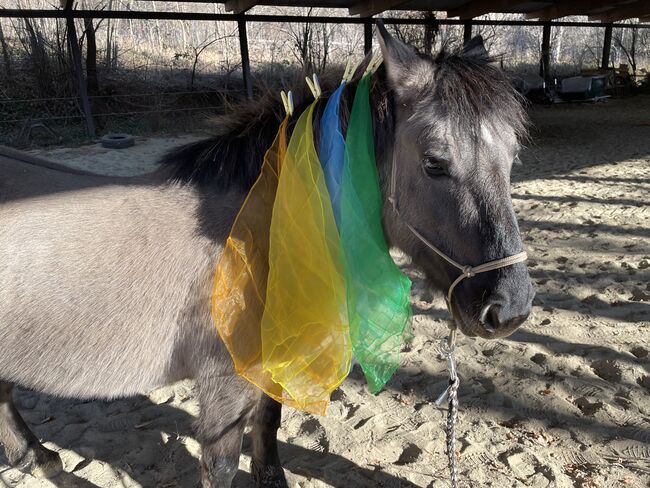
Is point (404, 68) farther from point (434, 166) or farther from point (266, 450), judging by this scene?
point (266, 450)

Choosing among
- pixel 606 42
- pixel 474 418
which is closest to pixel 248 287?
pixel 474 418

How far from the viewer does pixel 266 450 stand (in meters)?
2.32

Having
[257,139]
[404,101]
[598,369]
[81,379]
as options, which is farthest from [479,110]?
[598,369]

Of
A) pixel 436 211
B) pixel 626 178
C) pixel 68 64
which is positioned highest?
pixel 68 64

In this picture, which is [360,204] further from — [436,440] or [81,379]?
[436,440]

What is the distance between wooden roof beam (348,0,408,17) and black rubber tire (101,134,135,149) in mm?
6607

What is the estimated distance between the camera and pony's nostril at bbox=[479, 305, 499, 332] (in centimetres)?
143

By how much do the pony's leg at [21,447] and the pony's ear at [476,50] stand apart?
2.83 meters

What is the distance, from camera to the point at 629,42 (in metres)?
21.0

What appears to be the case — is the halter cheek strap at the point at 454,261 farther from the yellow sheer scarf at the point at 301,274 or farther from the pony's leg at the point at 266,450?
the pony's leg at the point at 266,450

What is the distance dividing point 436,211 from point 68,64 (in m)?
12.5

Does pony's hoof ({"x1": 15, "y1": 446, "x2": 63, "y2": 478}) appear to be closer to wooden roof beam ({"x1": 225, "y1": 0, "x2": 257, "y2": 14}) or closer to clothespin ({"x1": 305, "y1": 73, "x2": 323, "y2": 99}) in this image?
clothespin ({"x1": 305, "y1": 73, "x2": 323, "y2": 99})

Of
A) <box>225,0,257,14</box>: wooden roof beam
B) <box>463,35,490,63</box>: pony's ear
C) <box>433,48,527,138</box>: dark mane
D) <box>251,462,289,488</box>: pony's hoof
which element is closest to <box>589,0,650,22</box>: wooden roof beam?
<box>225,0,257,14</box>: wooden roof beam

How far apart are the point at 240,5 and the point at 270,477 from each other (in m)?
10.2
